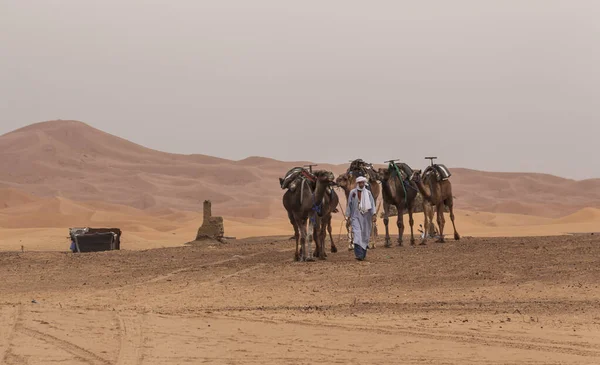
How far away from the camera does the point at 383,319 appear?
1372cm

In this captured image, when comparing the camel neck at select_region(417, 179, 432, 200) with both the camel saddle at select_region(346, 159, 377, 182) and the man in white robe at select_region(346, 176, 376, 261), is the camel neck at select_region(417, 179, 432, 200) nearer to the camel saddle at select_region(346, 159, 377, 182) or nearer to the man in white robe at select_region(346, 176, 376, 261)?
the camel saddle at select_region(346, 159, 377, 182)

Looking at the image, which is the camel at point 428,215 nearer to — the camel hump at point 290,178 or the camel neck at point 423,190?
the camel neck at point 423,190

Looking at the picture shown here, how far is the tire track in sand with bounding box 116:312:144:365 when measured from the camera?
35.2 feet

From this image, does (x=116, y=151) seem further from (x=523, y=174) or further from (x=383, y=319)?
Result: (x=383, y=319)

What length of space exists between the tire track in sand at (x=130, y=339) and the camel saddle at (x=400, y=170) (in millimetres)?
14055

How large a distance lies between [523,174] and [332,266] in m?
131

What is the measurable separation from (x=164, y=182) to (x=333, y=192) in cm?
9610

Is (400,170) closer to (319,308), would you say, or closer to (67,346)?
(319,308)

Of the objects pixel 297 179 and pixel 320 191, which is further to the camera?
pixel 297 179

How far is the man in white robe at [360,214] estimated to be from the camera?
2277 centimetres

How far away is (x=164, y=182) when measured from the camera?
11894 centimetres

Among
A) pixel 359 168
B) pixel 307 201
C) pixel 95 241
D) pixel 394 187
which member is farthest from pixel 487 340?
pixel 95 241

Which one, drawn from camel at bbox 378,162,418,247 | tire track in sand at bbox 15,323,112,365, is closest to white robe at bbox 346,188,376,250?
camel at bbox 378,162,418,247

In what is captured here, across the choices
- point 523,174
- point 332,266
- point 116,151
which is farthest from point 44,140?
point 332,266
